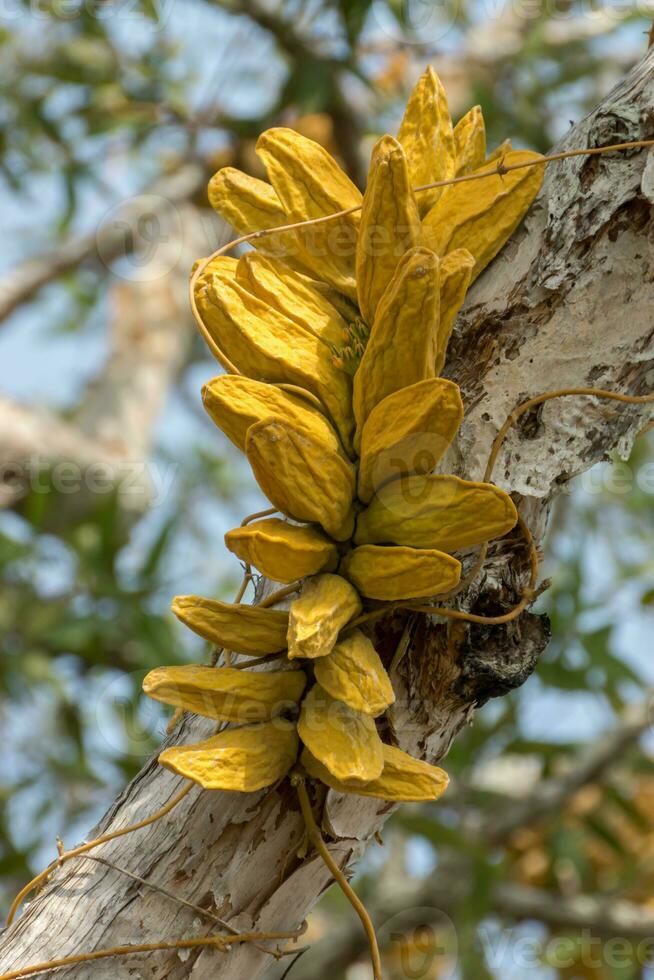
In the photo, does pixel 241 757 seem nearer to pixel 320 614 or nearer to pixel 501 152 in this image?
pixel 320 614

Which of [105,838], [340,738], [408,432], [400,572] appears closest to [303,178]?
[408,432]

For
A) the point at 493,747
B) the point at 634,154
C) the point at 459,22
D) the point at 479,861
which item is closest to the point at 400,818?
the point at 479,861

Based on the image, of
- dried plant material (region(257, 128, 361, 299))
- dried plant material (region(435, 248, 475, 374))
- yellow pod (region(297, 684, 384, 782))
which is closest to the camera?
yellow pod (region(297, 684, 384, 782))

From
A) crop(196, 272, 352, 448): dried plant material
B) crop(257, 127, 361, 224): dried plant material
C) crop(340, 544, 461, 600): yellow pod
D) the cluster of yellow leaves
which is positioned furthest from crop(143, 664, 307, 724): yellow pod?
crop(257, 127, 361, 224): dried plant material

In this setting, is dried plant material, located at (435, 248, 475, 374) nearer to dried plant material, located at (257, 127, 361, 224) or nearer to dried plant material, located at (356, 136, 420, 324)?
dried plant material, located at (356, 136, 420, 324)

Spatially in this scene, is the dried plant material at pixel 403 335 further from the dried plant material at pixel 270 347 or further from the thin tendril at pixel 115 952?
the thin tendril at pixel 115 952

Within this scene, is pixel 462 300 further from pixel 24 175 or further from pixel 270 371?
pixel 24 175
